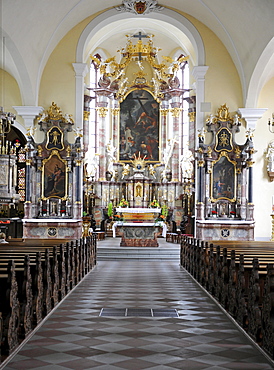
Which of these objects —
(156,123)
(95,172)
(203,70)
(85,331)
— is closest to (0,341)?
(85,331)

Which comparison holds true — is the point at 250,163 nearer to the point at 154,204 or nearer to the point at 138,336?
the point at 154,204

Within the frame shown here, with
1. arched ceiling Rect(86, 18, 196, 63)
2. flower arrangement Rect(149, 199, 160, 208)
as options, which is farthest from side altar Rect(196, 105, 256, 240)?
arched ceiling Rect(86, 18, 196, 63)

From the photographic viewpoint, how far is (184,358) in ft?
17.0

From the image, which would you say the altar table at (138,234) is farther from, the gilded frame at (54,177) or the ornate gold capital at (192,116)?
the ornate gold capital at (192,116)

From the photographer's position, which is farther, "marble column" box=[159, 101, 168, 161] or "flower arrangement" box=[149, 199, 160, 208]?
"marble column" box=[159, 101, 168, 161]

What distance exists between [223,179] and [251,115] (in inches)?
105

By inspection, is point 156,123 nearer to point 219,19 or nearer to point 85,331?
point 219,19

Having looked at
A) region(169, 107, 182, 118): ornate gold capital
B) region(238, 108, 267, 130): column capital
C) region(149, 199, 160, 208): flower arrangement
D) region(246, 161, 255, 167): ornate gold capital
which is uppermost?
region(169, 107, 182, 118): ornate gold capital

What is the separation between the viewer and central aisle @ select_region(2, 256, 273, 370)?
502 centimetres

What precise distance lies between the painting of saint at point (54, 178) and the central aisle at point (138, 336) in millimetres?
9594

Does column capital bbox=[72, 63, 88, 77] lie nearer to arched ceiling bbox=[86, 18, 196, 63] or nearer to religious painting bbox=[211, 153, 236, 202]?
arched ceiling bbox=[86, 18, 196, 63]

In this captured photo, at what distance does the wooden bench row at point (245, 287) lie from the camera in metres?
5.26

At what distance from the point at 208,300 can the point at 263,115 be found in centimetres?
1296

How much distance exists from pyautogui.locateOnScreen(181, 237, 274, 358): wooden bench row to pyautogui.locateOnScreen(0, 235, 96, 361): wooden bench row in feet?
8.49
